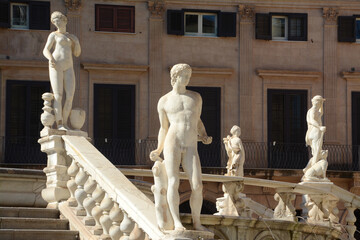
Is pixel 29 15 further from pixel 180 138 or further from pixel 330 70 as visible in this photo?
pixel 180 138

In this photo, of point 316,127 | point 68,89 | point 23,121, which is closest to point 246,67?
point 23,121

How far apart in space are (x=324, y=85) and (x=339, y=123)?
129 centimetres

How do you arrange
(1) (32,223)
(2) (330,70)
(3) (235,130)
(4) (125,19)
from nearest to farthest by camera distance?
1. (1) (32,223)
2. (3) (235,130)
3. (4) (125,19)
4. (2) (330,70)

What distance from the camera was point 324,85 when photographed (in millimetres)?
34250

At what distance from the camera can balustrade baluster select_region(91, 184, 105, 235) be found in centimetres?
1227

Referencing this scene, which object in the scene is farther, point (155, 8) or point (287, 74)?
point (287, 74)

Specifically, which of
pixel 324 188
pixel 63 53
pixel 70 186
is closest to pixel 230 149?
pixel 324 188

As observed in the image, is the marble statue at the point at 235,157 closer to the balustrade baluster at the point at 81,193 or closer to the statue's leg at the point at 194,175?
the balustrade baluster at the point at 81,193

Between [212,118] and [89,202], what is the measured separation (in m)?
21.5

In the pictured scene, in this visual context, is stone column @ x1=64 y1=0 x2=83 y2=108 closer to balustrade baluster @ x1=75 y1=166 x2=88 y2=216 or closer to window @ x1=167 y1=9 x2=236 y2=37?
window @ x1=167 y1=9 x2=236 y2=37

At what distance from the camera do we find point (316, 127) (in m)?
23.0

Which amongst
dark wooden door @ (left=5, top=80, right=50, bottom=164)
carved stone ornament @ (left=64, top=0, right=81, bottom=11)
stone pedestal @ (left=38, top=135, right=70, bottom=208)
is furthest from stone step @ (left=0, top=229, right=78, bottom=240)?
carved stone ornament @ (left=64, top=0, right=81, bottom=11)

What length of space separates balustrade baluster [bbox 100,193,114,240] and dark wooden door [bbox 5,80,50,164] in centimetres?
2006

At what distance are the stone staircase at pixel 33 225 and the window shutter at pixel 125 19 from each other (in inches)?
794
